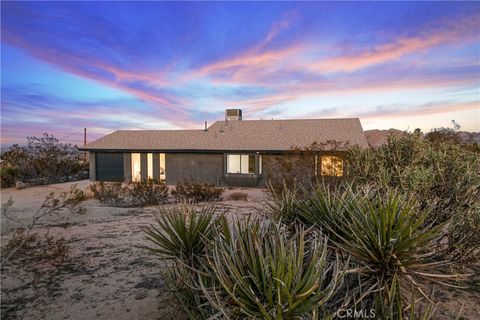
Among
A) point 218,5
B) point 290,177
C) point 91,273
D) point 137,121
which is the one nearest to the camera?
point 91,273

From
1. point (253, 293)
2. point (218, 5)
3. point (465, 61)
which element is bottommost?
point (253, 293)

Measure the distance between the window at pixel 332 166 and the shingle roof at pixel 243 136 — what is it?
10.8 ft

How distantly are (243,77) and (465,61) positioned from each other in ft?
37.5

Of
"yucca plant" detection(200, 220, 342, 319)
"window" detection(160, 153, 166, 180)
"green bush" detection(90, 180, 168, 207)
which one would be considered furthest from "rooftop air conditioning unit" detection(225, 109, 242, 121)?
"yucca plant" detection(200, 220, 342, 319)

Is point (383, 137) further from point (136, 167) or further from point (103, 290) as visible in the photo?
point (136, 167)

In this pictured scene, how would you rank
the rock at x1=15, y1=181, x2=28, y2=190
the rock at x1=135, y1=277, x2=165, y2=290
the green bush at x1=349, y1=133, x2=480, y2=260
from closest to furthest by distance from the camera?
the green bush at x1=349, y1=133, x2=480, y2=260
the rock at x1=135, y1=277, x2=165, y2=290
the rock at x1=15, y1=181, x2=28, y2=190

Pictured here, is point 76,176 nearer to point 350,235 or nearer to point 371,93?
point 371,93

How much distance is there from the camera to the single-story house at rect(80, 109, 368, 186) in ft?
68.0

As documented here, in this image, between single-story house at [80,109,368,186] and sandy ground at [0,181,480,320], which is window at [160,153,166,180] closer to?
single-story house at [80,109,368,186]

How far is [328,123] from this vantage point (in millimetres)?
23359

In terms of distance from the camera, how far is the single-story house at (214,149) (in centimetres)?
2072

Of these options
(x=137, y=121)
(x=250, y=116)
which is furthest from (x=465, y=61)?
(x=137, y=121)

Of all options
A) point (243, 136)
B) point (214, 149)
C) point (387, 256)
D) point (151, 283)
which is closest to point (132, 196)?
point (214, 149)

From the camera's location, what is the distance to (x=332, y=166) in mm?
16297
